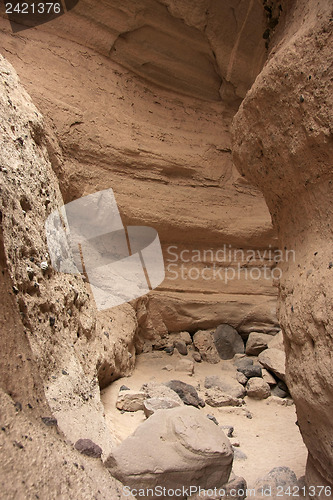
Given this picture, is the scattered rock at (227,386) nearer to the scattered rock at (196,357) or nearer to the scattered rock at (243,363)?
the scattered rock at (243,363)

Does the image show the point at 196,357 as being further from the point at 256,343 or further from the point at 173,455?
the point at 173,455

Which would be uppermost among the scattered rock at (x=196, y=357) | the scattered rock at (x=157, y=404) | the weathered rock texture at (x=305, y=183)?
the weathered rock texture at (x=305, y=183)

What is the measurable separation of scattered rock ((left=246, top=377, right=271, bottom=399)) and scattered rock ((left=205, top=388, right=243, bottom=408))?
230 millimetres

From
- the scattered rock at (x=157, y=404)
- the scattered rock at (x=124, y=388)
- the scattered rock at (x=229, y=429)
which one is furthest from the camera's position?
the scattered rock at (x=124, y=388)

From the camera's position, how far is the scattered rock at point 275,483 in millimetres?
1944

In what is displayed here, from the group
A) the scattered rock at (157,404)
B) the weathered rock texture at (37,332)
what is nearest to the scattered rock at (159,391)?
the scattered rock at (157,404)

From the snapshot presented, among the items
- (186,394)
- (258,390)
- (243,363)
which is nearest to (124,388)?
(186,394)

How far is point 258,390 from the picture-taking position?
3650 millimetres

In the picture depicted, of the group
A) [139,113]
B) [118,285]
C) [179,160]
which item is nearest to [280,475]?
[118,285]

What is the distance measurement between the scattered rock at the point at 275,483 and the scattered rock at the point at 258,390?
1.54 m

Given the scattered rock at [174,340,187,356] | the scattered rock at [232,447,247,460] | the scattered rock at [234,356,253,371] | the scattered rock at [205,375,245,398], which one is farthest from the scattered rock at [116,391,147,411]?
the scattered rock at [174,340,187,356]

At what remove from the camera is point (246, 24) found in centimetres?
526

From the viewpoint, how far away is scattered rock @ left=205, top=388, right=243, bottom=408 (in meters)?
3.40

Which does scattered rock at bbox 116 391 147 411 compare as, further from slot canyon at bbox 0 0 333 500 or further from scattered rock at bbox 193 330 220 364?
scattered rock at bbox 193 330 220 364
